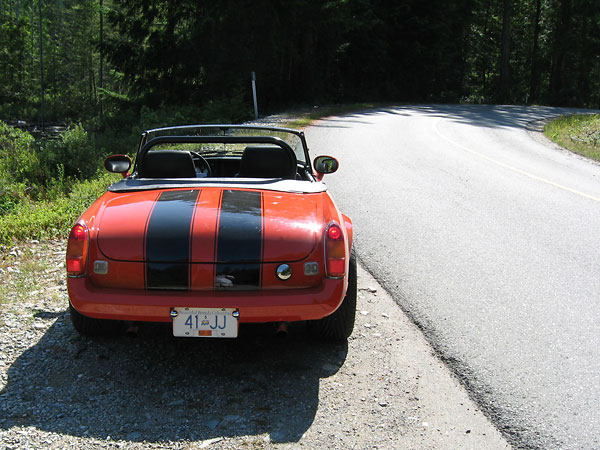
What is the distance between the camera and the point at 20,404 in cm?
320

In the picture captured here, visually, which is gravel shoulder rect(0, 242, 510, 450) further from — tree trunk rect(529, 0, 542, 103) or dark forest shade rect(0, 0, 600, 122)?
tree trunk rect(529, 0, 542, 103)

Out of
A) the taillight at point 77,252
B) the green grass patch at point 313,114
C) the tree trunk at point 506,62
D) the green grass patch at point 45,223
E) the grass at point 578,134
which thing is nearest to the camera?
the taillight at point 77,252

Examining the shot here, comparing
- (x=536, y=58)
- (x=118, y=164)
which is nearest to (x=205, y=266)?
(x=118, y=164)

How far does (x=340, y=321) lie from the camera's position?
3.87m

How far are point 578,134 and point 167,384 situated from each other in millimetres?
19397

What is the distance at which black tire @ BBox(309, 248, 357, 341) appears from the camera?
3.86m

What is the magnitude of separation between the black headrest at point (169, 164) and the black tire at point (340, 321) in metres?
1.48

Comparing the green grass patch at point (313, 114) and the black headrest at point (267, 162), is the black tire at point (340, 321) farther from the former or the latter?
the green grass patch at point (313, 114)

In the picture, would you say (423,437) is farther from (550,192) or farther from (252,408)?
(550,192)

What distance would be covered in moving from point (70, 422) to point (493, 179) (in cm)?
926

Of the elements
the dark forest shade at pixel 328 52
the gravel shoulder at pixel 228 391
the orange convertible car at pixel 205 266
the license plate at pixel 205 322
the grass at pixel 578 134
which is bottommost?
the grass at pixel 578 134

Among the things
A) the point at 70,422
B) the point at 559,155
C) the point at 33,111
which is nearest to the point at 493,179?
the point at 559,155

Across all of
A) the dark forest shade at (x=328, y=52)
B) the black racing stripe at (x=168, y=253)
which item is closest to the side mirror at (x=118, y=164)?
the black racing stripe at (x=168, y=253)

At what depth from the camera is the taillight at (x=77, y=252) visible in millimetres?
3506
